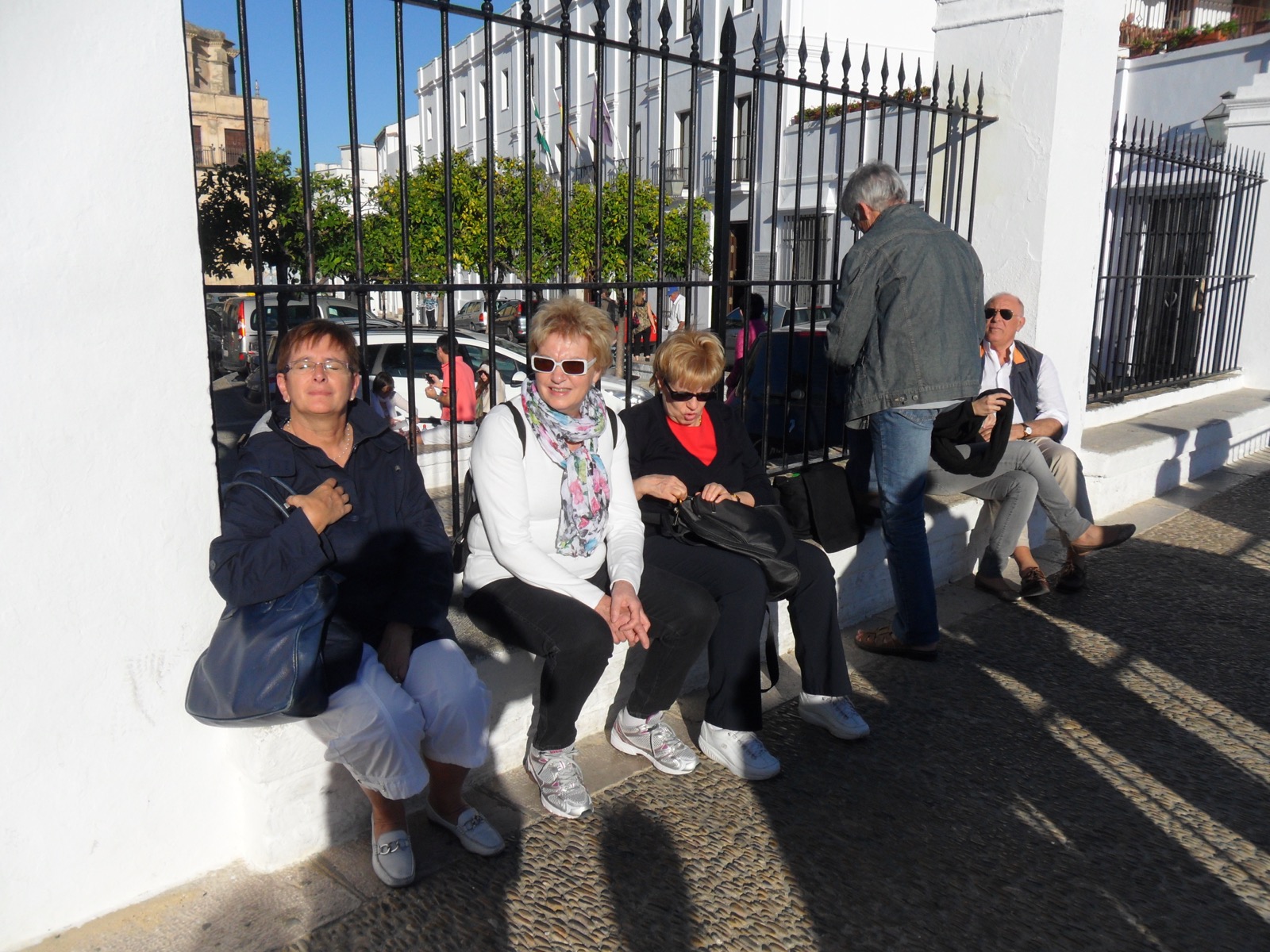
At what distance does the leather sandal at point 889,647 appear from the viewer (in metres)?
4.29

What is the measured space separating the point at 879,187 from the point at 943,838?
2462 millimetres

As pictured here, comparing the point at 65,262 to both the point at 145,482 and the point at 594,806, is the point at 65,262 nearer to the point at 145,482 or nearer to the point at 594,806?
the point at 145,482

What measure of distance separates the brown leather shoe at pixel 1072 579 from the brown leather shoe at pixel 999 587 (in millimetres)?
244

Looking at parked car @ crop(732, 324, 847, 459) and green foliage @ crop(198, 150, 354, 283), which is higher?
green foliage @ crop(198, 150, 354, 283)

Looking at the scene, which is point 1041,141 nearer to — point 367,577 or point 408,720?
point 367,577

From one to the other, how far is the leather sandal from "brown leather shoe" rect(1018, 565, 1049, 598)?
95 cm

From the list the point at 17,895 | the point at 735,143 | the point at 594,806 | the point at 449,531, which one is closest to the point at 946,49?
the point at 449,531

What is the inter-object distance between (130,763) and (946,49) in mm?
5468

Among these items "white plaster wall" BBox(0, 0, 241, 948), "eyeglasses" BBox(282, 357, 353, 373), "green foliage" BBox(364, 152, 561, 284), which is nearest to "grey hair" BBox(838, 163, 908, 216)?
"eyeglasses" BBox(282, 357, 353, 373)

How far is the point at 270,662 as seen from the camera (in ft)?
7.91

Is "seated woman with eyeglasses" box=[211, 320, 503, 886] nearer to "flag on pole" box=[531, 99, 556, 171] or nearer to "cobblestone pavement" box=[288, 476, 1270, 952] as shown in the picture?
"cobblestone pavement" box=[288, 476, 1270, 952]

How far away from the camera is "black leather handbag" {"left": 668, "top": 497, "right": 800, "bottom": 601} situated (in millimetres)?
3463

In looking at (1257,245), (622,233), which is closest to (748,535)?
(1257,245)

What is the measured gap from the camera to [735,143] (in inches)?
1001
